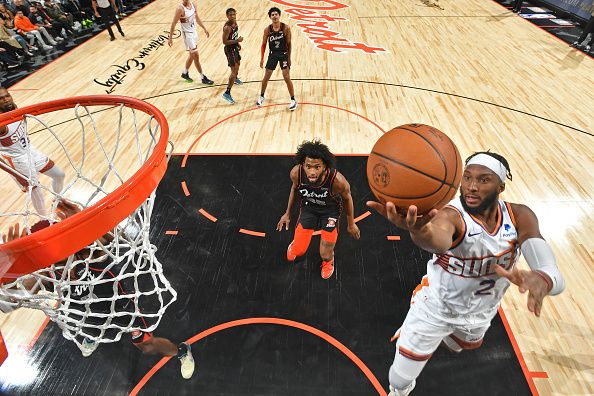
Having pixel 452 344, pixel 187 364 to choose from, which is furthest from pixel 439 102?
pixel 187 364

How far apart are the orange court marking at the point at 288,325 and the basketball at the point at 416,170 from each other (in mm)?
1672

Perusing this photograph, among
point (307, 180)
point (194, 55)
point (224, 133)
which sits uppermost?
point (307, 180)

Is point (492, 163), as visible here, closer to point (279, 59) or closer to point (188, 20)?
point (279, 59)

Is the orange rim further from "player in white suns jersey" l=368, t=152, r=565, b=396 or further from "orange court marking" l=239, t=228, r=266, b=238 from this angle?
"orange court marking" l=239, t=228, r=266, b=238

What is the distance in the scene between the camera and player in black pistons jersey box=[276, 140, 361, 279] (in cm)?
295

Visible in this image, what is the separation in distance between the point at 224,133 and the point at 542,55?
821 cm

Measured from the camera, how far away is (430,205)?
1.90m

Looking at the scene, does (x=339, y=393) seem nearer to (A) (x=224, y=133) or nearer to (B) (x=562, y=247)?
(B) (x=562, y=247)

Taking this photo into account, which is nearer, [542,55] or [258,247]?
[258,247]

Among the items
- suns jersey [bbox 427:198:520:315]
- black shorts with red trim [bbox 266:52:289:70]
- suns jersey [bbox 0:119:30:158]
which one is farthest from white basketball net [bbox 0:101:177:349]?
black shorts with red trim [bbox 266:52:289:70]

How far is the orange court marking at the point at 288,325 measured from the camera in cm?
283

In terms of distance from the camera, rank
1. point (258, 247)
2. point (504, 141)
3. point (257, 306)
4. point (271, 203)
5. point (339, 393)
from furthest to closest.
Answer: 1. point (504, 141)
2. point (271, 203)
3. point (258, 247)
4. point (257, 306)
5. point (339, 393)

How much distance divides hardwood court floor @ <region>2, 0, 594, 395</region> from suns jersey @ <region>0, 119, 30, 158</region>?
5.32 ft

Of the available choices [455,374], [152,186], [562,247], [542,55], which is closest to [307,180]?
[152,186]
